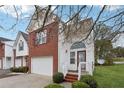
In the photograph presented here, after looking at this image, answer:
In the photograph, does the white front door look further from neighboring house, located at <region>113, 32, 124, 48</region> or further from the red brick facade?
neighboring house, located at <region>113, 32, 124, 48</region>

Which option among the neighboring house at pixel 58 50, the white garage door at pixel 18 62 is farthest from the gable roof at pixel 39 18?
the white garage door at pixel 18 62

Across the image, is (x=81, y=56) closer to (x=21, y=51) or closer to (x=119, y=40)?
(x=119, y=40)

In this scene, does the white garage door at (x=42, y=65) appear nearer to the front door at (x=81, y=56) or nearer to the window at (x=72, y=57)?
the window at (x=72, y=57)

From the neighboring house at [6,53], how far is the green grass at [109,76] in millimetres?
1571

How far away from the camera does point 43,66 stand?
6863mm

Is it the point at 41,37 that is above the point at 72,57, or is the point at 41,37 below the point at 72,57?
above

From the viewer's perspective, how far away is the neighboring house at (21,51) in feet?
21.7

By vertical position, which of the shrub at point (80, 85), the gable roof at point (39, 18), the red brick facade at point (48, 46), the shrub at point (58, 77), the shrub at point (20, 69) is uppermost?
the gable roof at point (39, 18)

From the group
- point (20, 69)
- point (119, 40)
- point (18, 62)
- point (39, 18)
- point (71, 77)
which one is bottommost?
point (71, 77)

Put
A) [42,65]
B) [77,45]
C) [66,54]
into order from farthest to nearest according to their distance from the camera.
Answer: [42,65] → [66,54] → [77,45]

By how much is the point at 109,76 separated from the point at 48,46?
122cm

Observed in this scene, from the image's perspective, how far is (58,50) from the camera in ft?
21.9

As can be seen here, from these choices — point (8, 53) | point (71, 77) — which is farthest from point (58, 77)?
point (8, 53)
